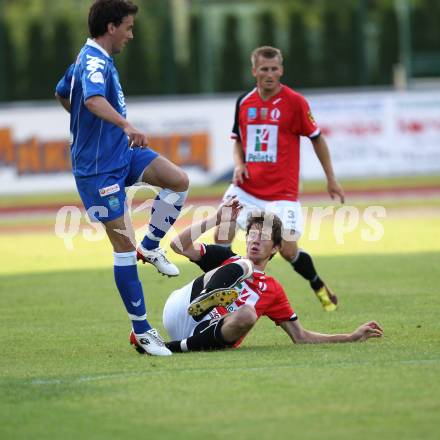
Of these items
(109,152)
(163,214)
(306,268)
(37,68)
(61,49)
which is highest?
(109,152)

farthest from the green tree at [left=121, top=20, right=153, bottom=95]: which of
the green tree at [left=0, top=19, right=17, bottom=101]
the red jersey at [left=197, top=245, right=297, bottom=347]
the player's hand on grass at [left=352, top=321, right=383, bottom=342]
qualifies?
the player's hand on grass at [left=352, top=321, right=383, bottom=342]

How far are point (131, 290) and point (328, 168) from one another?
326 centimetres

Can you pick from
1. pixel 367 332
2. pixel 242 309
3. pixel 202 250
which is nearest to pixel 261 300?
pixel 242 309

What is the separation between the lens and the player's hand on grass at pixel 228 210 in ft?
32.5

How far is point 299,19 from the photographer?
1486 inches

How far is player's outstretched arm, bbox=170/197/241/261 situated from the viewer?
9.03 m

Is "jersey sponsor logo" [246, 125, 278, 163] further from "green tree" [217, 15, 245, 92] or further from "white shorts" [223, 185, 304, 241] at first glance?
"green tree" [217, 15, 245, 92]

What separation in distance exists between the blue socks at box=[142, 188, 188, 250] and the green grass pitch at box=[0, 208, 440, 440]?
91 centimetres

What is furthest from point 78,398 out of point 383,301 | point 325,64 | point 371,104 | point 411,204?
point 325,64

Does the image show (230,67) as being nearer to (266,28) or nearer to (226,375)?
(266,28)

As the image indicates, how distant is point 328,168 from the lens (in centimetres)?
1114

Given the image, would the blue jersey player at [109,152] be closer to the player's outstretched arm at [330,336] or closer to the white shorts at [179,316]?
the white shorts at [179,316]

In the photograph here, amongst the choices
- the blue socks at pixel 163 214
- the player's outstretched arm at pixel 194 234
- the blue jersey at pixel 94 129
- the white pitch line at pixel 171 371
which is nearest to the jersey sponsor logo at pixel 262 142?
the player's outstretched arm at pixel 194 234

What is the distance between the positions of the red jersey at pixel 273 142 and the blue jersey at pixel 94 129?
10.5ft
